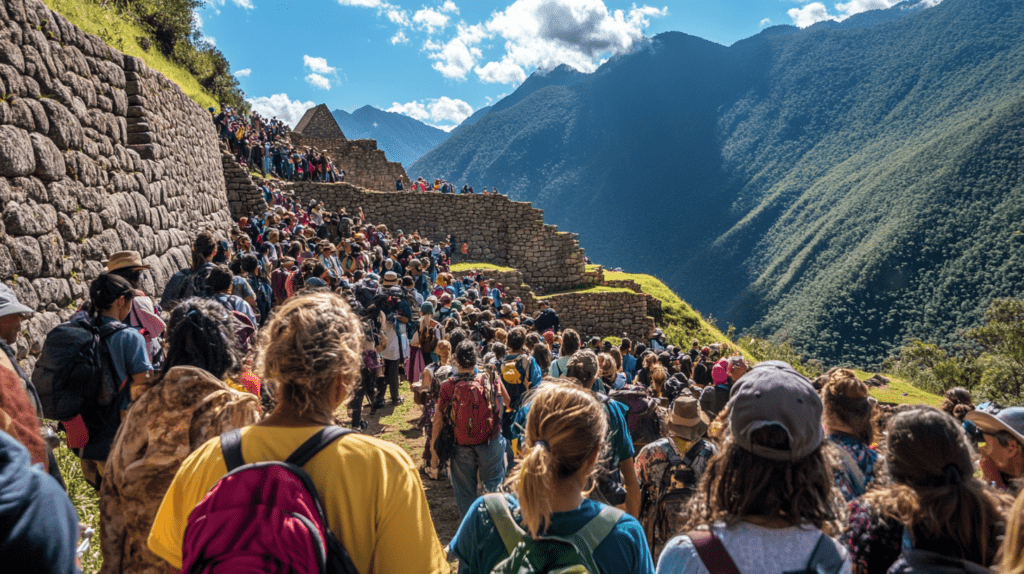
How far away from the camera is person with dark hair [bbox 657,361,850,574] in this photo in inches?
56.6

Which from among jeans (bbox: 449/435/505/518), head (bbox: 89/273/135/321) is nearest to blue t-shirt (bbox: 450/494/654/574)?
jeans (bbox: 449/435/505/518)

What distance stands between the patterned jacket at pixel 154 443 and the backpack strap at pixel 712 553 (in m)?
1.49

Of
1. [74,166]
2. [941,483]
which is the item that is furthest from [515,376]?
[74,166]

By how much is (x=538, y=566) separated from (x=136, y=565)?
160 centimetres

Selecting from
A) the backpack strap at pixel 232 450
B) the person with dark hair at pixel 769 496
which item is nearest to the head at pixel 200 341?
the backpack strap at pixel 232 450

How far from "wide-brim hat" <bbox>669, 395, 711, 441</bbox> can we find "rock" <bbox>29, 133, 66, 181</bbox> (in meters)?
6.01

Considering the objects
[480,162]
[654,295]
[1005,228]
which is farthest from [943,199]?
[480,162]

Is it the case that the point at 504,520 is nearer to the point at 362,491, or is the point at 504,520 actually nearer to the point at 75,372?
the point at 362,491

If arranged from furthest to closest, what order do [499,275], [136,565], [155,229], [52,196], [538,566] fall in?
[499,275], [155,229], [52,196], [136,565], [538,566]

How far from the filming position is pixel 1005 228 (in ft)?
167

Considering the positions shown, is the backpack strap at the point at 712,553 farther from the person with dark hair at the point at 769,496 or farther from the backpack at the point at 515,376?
the backpack at the point at 515,376

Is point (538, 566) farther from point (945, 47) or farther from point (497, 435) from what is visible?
point (945, 47)

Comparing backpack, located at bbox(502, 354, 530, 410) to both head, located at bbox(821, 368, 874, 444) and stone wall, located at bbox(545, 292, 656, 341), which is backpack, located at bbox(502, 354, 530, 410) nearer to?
head, located at bbox(821, 368, 874, 444)

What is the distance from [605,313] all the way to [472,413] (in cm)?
1669
